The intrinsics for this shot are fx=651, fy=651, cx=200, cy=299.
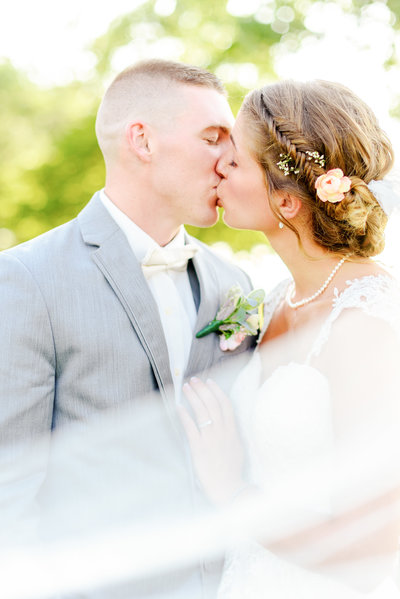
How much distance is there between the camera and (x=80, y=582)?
2592 millimetres

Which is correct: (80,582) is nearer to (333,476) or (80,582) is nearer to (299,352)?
(333,476)

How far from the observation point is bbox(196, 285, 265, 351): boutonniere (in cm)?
300

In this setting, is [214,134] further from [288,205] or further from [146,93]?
[288,205]

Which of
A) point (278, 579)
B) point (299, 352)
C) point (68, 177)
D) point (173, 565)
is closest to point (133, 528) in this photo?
point (173, 565)

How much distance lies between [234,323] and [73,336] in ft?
2.57

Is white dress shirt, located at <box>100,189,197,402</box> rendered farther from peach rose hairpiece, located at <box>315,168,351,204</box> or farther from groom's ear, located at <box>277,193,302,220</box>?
peach rose hairpiece, located at <box>315,168,351,204</box>

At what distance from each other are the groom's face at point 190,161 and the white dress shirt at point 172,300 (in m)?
0.24

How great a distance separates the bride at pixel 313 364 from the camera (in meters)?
2.50

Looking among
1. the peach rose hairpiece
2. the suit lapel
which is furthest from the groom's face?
the peach rose hairpiece

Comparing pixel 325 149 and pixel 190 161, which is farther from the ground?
pixel 190 161

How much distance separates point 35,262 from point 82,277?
20 centimetres

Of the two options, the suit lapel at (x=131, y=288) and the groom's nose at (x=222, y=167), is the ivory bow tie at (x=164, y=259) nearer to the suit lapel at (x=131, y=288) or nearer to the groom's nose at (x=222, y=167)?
the suit lapel at (x=131, y=288)

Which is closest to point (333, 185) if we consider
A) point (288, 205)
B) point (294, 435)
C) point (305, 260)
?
point (288, 205)

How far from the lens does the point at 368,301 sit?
259cm
